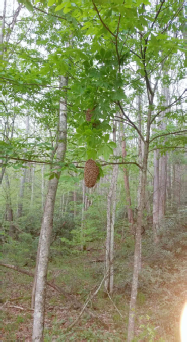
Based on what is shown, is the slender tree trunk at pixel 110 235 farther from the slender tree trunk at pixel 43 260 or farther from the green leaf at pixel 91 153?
the green leaf at pixel 91 153

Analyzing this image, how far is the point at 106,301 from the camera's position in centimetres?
630

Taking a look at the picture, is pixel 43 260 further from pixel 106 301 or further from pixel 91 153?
pixel 106 301

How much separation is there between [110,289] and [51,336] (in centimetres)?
236

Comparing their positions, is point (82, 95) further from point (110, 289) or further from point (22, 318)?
point (110, 289)

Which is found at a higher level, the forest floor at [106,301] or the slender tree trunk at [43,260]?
the slender tree trunk at [43,260]

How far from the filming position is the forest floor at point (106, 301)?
473 centimetres

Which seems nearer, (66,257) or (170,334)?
(170,334)

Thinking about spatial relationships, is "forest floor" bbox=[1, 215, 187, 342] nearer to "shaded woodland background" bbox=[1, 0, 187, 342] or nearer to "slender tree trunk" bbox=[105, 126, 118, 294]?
"shaded woodland background" bbox=[1, 0, 187, 342]

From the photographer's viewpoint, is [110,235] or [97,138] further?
[110,235]

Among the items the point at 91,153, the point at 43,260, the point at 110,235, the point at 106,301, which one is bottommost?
the point at 106,301

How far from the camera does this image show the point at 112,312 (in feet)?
19.1

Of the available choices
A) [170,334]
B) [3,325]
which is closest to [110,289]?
[170,334]

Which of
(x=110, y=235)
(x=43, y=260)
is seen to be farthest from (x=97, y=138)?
(x=110, y=235)

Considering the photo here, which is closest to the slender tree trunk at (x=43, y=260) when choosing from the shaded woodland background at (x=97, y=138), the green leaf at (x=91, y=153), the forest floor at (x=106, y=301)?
the shaded woodland background at (x=97, y=138)
